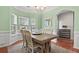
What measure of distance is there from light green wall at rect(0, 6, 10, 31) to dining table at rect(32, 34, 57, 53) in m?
0.62

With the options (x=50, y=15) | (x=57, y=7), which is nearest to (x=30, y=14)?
(x=50, y=15)

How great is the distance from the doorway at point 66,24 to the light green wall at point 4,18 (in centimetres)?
110

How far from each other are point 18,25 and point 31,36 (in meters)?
0.37

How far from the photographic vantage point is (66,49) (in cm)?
284

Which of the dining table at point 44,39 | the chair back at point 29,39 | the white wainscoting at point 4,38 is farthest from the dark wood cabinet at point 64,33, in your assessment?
the white wainscoting at point 4,38

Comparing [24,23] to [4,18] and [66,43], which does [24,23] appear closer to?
[4,18]

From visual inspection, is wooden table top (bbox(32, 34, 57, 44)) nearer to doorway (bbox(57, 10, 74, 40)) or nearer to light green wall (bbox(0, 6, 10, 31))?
doorway (bbox(57, 10, 74, 40))

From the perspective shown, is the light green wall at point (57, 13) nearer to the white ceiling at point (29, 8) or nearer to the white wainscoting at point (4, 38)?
the white ceiling at point (29, 8)

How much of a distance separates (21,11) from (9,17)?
29cm

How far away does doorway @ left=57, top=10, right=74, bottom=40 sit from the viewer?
2801 millimetres

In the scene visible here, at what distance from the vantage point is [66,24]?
111 inches
